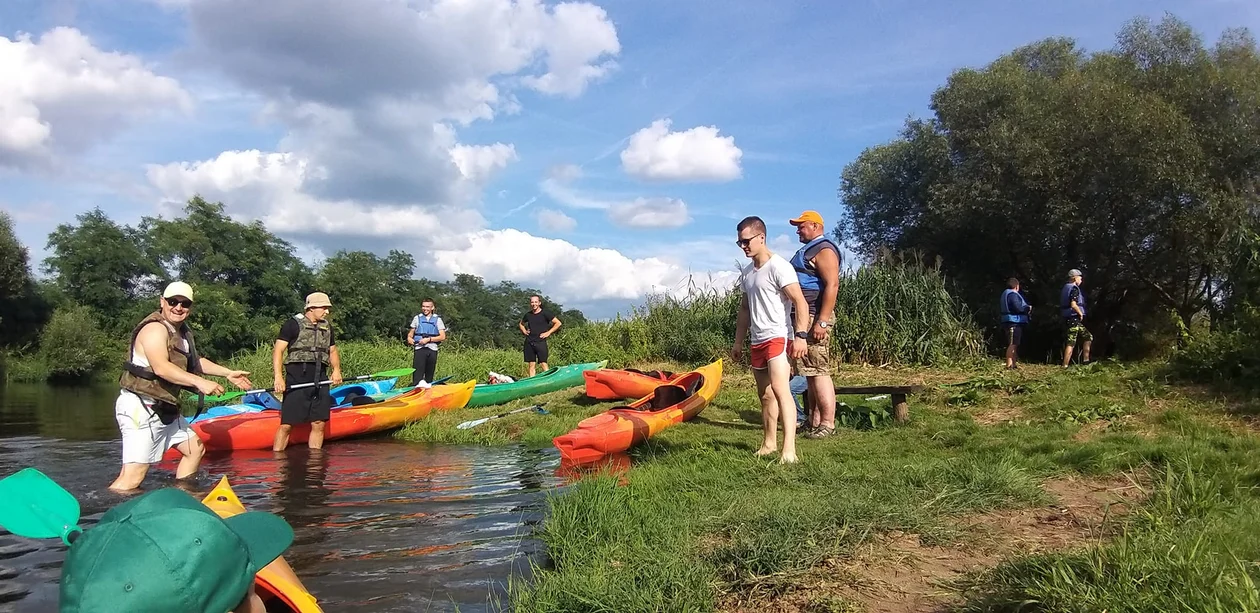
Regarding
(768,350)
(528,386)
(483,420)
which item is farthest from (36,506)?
(528,386)

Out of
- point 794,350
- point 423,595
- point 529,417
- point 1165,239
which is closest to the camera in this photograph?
point 423,595

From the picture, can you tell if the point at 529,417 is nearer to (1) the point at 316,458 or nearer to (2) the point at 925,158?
(1) the point at 316,458

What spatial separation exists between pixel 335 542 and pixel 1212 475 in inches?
196

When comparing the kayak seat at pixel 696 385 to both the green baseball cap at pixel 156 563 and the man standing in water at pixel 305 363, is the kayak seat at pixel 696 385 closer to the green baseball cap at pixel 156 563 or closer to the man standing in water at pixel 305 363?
the man standing in water at pixel 305 363

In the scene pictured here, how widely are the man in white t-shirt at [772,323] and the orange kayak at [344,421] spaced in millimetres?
5684

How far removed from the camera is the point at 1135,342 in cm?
1662

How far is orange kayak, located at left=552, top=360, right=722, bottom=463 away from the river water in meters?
0.42

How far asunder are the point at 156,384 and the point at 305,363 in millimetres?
2891

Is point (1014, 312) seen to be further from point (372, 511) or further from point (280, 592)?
point (280, 592)

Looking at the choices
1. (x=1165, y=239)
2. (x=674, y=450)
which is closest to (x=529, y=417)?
(x=674, y=450)

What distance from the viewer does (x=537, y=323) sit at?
45.0 feet

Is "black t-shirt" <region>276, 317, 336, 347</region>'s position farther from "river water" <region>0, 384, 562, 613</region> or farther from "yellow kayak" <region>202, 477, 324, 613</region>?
"yellow kayak" <region>202, 477, 324, 613</region>

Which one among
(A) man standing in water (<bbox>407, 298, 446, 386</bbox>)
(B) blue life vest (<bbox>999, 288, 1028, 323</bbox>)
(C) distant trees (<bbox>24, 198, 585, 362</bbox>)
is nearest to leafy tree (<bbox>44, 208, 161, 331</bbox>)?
(C) distant trees (<bbox>24, 198, 585, 362</bbox>)

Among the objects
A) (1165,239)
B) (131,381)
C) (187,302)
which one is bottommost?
(131,381)
